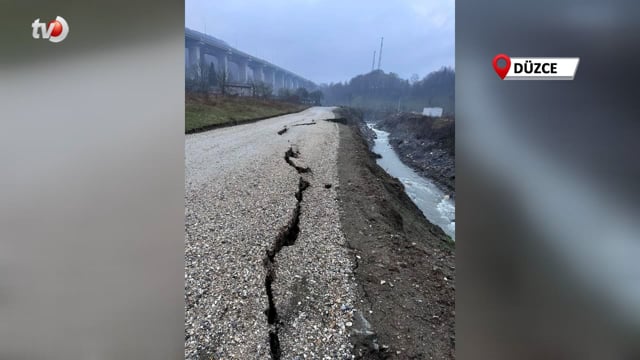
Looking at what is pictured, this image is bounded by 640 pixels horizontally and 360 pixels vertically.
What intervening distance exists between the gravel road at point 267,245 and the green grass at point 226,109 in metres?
0.04

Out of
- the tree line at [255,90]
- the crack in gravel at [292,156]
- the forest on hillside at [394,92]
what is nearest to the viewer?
the forest on hillside at [394,92]

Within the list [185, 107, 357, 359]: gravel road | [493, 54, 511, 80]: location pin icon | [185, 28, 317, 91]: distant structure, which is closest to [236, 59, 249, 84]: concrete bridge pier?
[185, 28, 317, 91]: distant structure

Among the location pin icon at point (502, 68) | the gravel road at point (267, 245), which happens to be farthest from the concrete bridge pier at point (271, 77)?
the location pin icon at point (502, 68)

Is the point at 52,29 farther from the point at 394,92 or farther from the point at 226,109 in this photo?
the point at 394,92

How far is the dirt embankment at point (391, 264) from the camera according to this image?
42.2 inches

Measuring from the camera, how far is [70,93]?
107cm

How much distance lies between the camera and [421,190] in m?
1.27

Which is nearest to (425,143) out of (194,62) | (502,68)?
(502,68)

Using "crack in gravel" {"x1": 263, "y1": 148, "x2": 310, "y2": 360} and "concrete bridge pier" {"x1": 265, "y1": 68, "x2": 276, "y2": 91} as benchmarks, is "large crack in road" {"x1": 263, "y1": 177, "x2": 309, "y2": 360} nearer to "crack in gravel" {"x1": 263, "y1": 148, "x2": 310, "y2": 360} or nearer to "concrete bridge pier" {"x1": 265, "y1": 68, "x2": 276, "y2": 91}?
"crack in gravel" {"x1": 263, "y1": 148, "x2": 310, "y2": 360}

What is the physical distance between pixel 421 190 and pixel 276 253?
0.72 metres

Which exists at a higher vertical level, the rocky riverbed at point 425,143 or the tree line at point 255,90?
the tree line at point 255,90

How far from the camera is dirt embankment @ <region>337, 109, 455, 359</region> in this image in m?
1.07

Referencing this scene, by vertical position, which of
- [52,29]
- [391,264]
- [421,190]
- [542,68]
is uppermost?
[52,29]

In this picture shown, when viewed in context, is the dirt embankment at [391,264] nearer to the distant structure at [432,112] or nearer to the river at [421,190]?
the river at [421,190]
